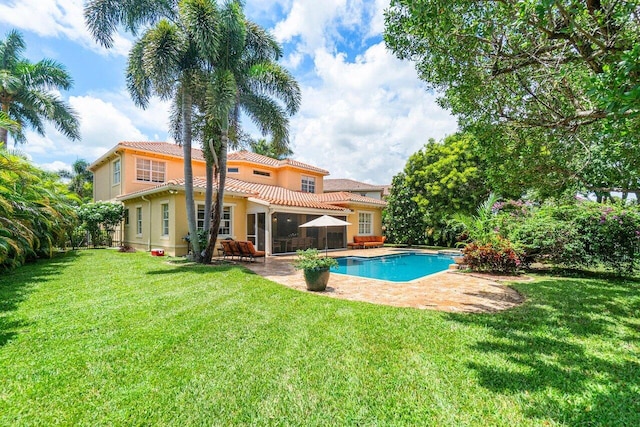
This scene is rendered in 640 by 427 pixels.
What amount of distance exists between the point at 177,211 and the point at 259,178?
9.63 m

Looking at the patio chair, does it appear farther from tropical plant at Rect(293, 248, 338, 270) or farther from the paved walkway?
tropical plant at Rect(293, 248, 338, 270)

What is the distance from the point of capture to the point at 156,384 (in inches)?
150

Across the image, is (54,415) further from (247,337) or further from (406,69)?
(406,69)

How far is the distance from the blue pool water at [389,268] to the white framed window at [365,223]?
19.1ft

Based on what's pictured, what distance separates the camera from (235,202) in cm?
1919

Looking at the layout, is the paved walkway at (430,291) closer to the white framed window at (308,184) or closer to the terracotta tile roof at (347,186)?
the white framed window at (308,184)

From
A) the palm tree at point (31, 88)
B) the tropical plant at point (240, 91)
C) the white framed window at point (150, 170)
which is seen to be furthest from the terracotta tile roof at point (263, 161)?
the palm tree at point (31, 88)

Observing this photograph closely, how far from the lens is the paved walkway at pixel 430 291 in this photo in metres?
7.61

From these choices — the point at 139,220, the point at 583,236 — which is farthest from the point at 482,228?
the point at 139,220

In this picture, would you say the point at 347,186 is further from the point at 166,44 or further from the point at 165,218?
the point at 166,44

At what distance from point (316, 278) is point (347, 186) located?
137ft

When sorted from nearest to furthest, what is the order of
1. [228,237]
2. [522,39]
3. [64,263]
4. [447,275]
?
[522,39], [447,275], [64,263], [228,237]

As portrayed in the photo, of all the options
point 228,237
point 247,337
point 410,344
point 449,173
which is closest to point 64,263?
point 228,237

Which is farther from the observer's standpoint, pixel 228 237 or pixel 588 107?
pixel 228 237
